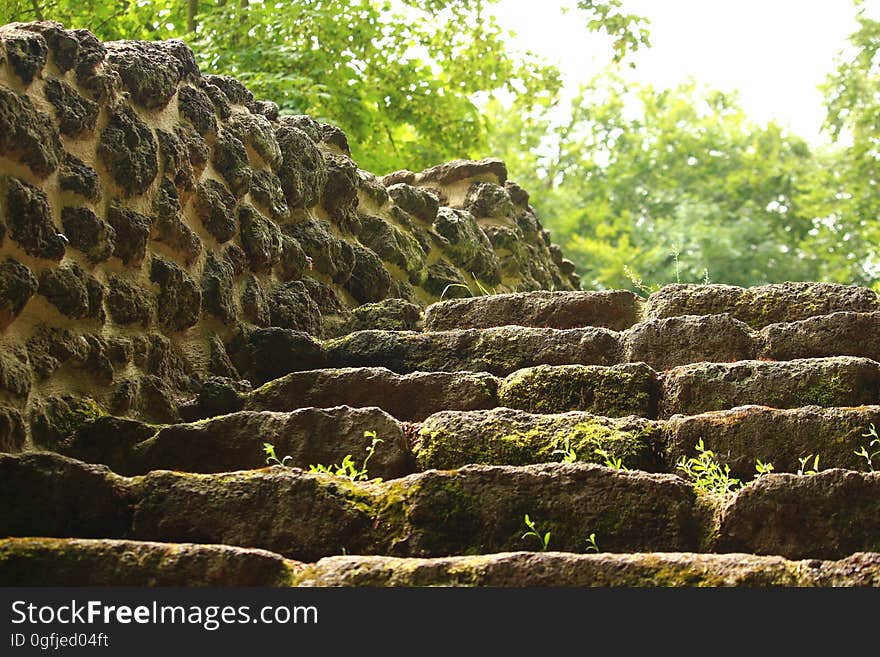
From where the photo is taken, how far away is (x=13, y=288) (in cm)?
306

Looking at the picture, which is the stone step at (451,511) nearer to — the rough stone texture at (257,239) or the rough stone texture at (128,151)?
the rough stone texture at (128,151)

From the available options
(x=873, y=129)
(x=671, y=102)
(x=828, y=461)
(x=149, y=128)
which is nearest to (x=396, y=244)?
(x=149, y=128)

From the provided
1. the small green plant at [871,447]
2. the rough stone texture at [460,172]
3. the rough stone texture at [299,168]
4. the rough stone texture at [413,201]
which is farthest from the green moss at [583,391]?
the rough stone texture at [460,172]

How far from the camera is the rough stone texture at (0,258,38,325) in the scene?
304 centimetres

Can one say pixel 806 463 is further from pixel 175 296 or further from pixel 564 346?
pixel 175 296

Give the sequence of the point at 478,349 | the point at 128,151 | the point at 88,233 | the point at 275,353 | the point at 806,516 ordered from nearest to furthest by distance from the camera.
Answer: the point at 806,516 < the point at 88,233 < the point at 128,151 < the point at 478,349 < the point at 275,353

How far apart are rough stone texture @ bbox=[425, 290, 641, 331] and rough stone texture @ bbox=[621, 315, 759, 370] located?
48cm

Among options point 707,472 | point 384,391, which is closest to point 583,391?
point 384,391

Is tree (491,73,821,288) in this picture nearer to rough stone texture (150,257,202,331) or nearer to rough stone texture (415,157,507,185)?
rough stone texture (415,157,507,185)

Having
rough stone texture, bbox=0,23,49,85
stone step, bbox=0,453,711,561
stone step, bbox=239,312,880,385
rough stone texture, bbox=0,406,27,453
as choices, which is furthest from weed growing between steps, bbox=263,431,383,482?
rough stone texture, bbox=0,23,49,85

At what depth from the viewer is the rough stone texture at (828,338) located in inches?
143

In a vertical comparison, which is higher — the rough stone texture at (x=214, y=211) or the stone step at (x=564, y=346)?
the rough stone texture at (x=214, y=211)

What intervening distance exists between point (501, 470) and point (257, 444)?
31.4 inches

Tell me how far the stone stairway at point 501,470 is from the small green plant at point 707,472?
0.11ft
